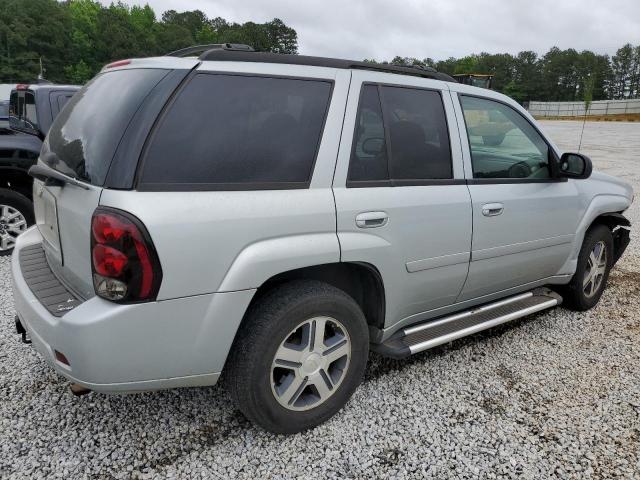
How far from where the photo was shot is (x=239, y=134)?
7.27 feet

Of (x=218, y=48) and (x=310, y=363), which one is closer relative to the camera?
(x=218, y=48)

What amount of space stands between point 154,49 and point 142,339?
101 m

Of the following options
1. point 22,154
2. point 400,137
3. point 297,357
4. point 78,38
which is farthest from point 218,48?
point 78,38

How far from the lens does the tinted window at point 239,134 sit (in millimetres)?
2055

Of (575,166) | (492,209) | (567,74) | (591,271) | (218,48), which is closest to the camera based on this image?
(218,48)

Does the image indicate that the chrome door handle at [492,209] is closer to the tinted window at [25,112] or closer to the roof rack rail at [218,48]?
the roof rack rail at [218,48]

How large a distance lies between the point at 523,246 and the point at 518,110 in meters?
0.98

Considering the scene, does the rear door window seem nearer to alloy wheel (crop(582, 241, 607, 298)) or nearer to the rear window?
the rear window

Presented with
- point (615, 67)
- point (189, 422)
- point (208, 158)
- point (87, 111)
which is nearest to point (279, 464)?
point (189, 422)

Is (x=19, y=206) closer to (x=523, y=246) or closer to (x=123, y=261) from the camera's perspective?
(x=123, y=261)

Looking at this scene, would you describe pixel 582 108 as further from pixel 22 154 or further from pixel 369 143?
pixel 369 143

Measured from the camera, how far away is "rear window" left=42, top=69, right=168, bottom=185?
210cm

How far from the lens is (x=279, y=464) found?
92.8 inches

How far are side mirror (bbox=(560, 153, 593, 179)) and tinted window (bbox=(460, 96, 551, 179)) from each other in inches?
4.1
